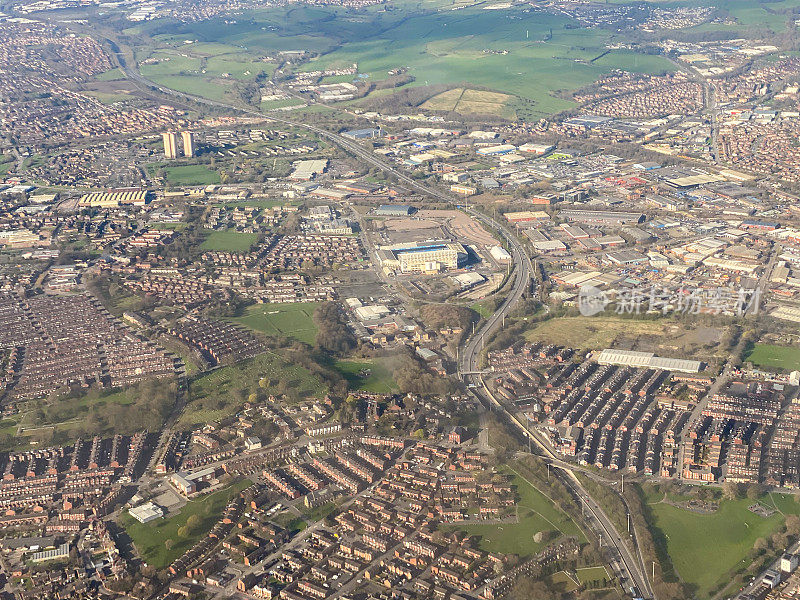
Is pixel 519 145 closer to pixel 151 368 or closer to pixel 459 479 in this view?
pixel 151 368

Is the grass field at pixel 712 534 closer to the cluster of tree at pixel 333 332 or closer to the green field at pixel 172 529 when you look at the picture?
the green field at pixel 172 529

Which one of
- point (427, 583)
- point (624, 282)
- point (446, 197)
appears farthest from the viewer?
point (446, 197)

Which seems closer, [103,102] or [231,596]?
[231,596]

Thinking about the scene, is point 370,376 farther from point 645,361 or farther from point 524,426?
point 645,361

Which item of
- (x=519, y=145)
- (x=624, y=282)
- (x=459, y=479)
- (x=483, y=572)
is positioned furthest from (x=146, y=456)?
(x=519, y=145)

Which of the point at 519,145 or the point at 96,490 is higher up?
the point at 96,490

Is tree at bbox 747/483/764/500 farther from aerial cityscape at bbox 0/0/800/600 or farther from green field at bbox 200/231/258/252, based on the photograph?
green field at bbox 200/231/258/252

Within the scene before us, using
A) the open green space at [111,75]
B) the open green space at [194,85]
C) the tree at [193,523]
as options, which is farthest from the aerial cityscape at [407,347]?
the open green space at [111,75]
